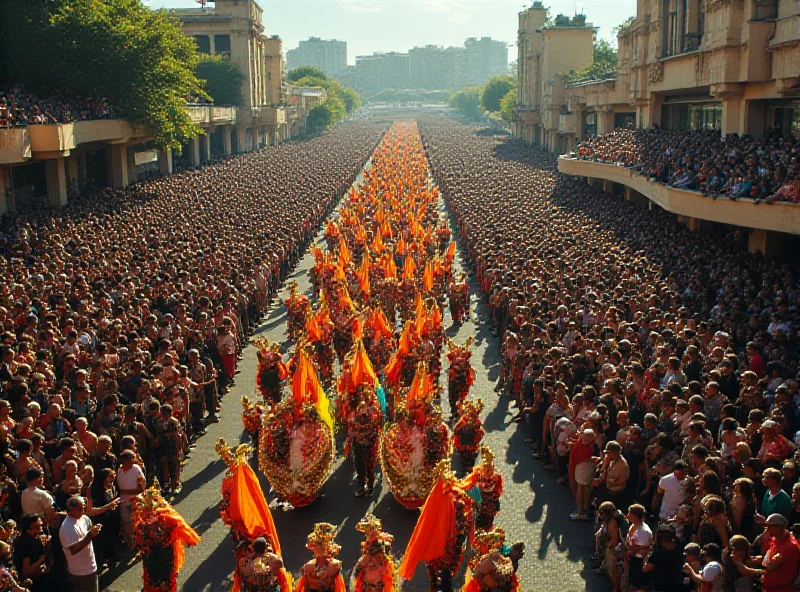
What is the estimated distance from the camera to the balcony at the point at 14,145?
1052 inches

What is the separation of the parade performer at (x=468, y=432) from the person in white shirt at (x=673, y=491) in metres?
2.78

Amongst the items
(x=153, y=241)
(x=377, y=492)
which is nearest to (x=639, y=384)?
(x=377, y=492)

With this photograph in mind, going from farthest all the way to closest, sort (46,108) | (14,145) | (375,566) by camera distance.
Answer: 1. (46,108)
2. (14,145)
3. (375,566)

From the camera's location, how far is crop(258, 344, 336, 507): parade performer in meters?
10.5

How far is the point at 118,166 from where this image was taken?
39.8 meters

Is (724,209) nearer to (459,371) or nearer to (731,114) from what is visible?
(731,114)

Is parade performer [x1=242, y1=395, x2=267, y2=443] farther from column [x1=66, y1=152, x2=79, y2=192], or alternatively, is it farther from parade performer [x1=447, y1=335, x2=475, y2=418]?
column [x1=66, y1=152, x2=79, y2=192]

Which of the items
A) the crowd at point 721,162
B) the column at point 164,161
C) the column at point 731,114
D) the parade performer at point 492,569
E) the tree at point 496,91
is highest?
the tree at point 496,91

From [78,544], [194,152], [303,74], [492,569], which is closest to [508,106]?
[194,152]

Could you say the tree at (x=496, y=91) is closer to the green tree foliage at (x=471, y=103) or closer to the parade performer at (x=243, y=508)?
the green tree foliage at (x=471, y=103)

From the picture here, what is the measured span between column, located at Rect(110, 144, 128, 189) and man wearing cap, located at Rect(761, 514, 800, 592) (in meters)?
36.2

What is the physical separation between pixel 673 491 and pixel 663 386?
9.99 feet

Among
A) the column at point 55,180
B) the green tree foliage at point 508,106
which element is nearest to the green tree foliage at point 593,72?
the green tree foliage at point 508,106

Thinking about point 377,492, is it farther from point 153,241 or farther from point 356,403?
point 153,241
